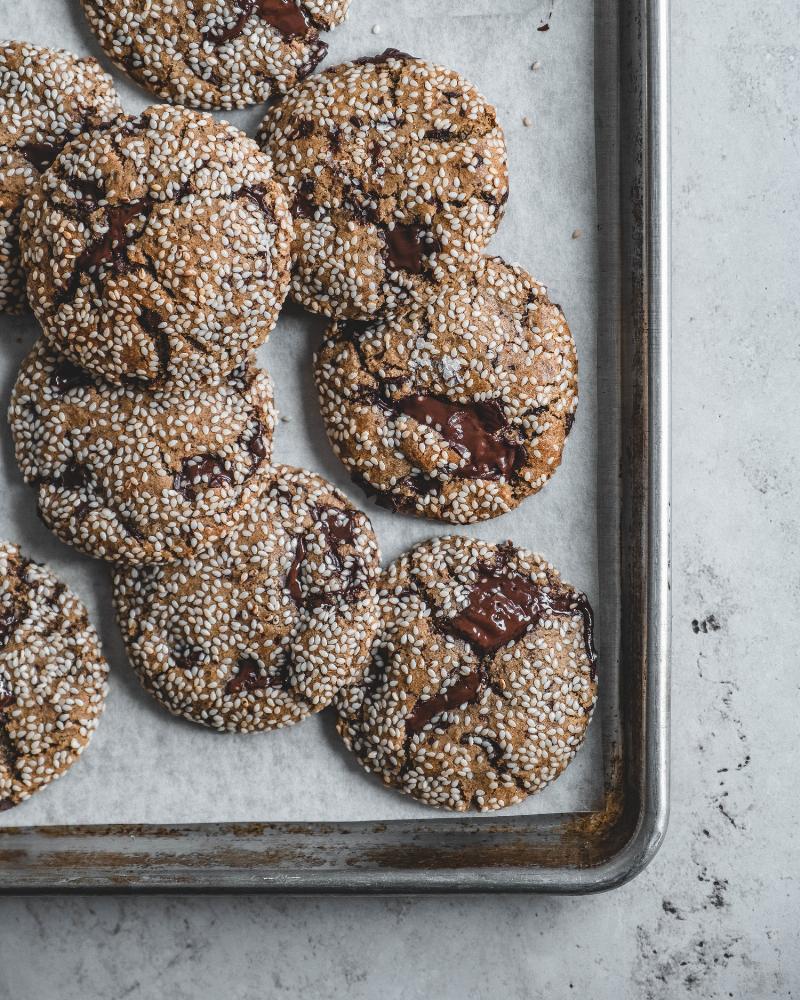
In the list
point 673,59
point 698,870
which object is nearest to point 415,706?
point 698,870

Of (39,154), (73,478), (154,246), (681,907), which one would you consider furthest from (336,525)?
(681,907)

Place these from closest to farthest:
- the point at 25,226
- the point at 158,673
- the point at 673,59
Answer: the point at 25,226
the point at 158,673
the point at 673,59

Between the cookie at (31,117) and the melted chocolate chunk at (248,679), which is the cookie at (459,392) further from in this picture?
the cookie at (31,117)

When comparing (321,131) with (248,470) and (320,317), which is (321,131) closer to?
(320,317)

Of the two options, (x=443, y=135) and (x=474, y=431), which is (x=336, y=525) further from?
(x=443, y=135)

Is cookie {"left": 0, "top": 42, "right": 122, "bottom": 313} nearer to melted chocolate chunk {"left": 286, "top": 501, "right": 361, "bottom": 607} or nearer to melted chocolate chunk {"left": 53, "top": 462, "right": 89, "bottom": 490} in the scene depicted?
melted chocolate chunk {"left": 53, "top": 462, "right": 89, "bottom": 490}
